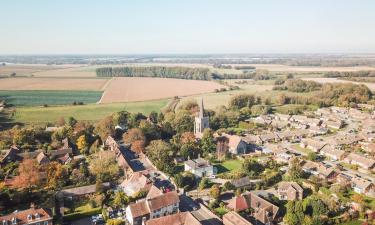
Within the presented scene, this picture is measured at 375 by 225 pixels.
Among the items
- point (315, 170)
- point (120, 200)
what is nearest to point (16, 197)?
point (120, 200)

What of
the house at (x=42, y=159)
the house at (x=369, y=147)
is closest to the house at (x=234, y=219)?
the house at (x=42, y=159)

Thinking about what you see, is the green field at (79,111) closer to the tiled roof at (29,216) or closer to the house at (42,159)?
the house at (42,159)

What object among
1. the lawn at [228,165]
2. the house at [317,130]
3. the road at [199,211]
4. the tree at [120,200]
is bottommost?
the lawn at [228,165]

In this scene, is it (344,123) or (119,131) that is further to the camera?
(344,123)

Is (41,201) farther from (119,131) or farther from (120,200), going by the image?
(119,131)

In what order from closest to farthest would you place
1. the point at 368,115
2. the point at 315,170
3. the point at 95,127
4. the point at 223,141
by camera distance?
1. the point at 315,170
2. the point at 223,141
3. the point at 95,127
4. the point at 368,115

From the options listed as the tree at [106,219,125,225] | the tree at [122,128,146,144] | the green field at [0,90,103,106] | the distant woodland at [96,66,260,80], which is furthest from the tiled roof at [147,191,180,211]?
the distant woodland at [96,66,260,80]
